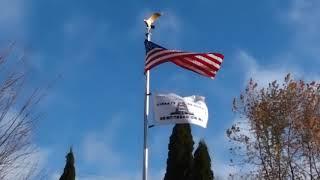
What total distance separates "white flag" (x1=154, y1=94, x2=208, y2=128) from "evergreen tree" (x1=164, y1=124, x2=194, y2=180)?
512 inches

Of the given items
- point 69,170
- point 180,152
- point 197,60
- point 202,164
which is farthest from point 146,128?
point 69,170

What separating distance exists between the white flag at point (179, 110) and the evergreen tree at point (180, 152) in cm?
1300

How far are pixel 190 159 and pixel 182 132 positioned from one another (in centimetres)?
127

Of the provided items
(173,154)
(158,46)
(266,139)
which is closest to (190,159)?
(173,154)

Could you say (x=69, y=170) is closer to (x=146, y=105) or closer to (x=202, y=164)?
(x=202, y=164)

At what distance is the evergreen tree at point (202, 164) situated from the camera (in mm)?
26931

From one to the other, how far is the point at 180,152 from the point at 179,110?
44.8 feet

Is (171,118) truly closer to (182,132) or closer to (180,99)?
(180,99)

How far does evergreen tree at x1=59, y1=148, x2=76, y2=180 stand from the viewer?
28844 mm

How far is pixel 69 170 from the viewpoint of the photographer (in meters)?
29.0

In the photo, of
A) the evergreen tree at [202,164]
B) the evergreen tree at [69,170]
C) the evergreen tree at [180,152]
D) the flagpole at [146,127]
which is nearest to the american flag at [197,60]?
the flagpole at [146,127]

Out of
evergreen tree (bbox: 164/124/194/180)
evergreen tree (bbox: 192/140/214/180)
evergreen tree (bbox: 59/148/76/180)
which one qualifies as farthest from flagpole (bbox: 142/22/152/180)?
evergreen tree (bbox: 59/148/76/180)

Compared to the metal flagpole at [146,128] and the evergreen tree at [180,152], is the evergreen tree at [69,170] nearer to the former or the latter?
the evergreen tree at [180,152]

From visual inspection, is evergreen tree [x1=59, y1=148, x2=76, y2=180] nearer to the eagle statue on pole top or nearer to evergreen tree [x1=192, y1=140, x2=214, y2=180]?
evergreen tree [x1=192, y1=140, x2=214, y2=180]
